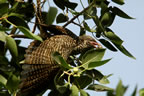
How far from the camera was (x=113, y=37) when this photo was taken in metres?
1.93

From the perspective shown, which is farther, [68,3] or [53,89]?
[68,3]

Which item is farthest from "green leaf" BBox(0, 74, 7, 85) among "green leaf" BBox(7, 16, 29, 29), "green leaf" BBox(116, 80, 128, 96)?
"green leaf" BBox(116, 80, 128, 96)

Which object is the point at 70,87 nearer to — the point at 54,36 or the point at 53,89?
the point at 53,89

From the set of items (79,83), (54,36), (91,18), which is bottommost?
(79,83)

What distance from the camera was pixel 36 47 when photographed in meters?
2.07

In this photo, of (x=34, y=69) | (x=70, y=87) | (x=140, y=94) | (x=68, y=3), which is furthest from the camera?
(x=68, y=3)

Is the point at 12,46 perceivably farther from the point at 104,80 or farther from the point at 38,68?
the point at 104,80

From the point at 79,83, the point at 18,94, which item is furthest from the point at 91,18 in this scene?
the point at 18,94

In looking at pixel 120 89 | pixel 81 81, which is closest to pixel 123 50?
pixel 81 81

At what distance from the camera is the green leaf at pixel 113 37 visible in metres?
1.91

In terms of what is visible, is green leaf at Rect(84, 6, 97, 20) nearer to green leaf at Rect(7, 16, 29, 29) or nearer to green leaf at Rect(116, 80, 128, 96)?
green leaf at Rect(7, 16, 29, 29)

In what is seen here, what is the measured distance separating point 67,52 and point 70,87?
542 millimetres

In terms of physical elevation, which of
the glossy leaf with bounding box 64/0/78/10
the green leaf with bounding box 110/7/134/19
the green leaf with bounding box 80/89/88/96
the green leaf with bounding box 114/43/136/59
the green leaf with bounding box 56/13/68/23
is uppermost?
the glossy leaf with bounding box 64/0/78/10

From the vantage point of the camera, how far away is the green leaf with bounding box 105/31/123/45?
6.26 feet
